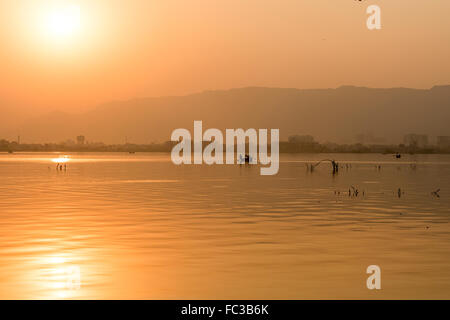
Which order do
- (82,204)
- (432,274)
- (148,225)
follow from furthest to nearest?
(82,204) < (148,225) < (432,274)

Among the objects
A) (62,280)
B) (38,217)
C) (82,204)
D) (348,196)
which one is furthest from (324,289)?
(348,196)

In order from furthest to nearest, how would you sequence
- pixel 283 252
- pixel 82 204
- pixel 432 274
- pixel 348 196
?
pixel 348 196, pixel 82 204, pixel 283 252, pixel 432 274

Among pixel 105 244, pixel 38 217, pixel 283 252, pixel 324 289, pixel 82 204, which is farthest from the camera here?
pixel 82 204

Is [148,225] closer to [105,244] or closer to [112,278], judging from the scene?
[105,244]

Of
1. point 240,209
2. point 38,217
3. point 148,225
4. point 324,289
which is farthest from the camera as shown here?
point 240,209

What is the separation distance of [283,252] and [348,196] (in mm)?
32479

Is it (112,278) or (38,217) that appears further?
(38,217)

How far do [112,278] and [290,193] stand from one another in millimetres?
41796

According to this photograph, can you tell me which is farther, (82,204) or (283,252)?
(82,204)

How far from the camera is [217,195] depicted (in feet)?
195

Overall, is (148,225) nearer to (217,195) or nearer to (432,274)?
(432,274)

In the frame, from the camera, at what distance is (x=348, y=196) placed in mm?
57938
